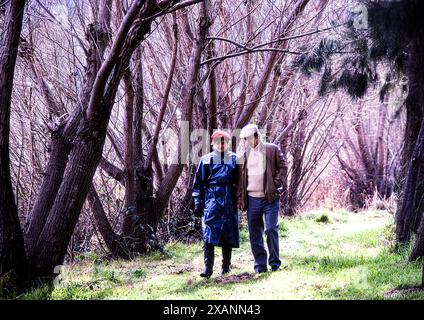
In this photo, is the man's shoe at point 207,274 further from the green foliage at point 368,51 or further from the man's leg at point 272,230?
the green foliage at point 368,51

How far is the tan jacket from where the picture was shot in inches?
292

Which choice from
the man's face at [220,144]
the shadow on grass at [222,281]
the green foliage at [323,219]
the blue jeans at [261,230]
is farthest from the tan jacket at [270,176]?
the green foliage at [323,219]

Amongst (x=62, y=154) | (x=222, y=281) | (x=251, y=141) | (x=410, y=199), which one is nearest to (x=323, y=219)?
(x=410, y=199)

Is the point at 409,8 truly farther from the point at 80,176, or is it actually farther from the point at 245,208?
the point at 80,176

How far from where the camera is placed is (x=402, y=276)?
20.3 ft

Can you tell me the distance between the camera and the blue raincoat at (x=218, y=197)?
7.39 metres

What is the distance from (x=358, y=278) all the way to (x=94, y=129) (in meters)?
3.37

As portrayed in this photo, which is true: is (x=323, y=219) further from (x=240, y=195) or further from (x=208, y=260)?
(x=208, y=260)

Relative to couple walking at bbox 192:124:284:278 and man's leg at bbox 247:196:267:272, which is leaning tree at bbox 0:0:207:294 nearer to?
couple walking at bbox 192:124:284:278

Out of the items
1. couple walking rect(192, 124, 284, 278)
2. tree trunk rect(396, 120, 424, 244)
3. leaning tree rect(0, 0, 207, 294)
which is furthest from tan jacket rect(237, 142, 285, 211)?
leaning tree rect(0, 0, 207, 294)

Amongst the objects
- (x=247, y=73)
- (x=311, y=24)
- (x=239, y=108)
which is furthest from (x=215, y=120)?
(x=311, y=24)

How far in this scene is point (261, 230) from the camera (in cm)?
758

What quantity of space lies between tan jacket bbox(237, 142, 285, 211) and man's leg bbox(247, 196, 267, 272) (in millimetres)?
107
